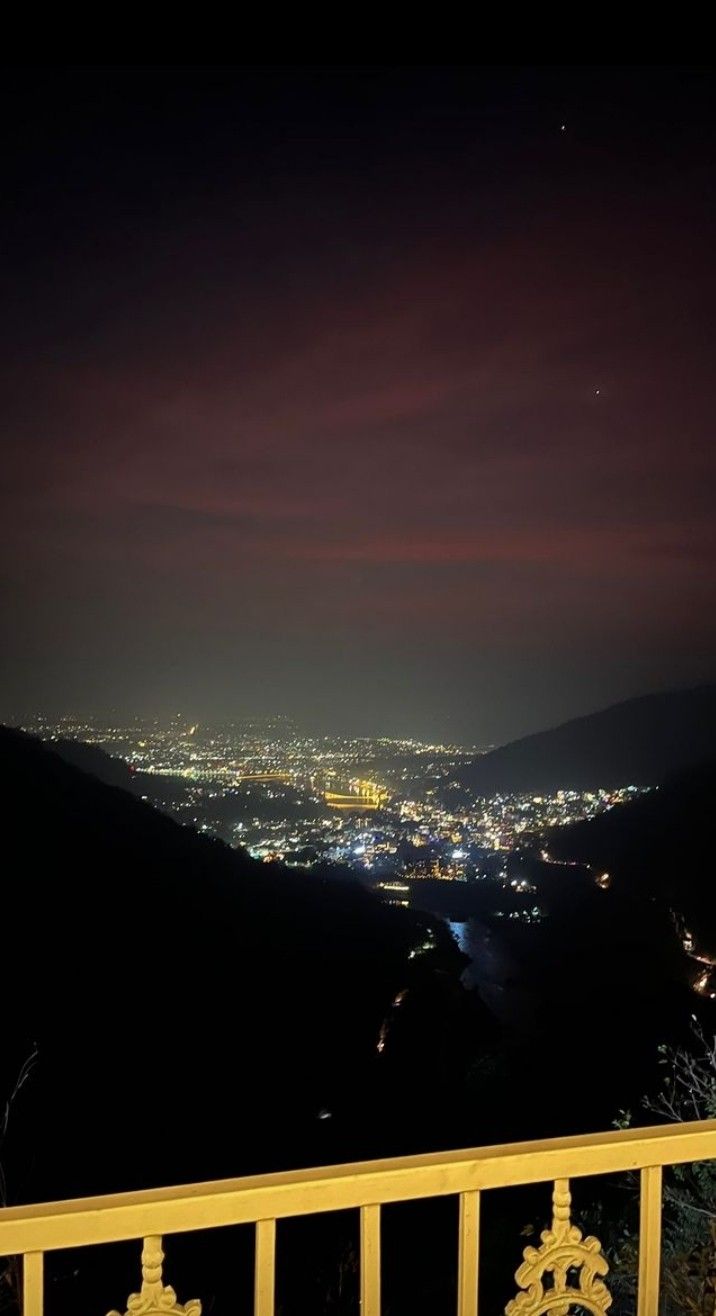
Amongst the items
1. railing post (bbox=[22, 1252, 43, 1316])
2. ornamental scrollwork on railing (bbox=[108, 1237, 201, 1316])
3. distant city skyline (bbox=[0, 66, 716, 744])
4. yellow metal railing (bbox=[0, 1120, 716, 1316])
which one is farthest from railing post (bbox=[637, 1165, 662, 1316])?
distant city skyline (bbox=[0, 66, 716, 744])

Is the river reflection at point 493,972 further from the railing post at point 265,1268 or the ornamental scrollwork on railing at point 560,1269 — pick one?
the railing post at point 265,1268

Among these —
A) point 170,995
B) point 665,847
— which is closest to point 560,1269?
point 170,995

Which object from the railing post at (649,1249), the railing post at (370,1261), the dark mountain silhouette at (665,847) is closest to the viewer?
the railing post at (370,1261)

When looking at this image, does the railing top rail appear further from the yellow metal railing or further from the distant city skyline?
the distant city skyline

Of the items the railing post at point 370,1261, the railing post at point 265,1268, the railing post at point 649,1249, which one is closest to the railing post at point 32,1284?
the railing post at point 265,1268

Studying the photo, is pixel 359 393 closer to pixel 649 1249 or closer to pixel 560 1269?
pixel 649 1249
